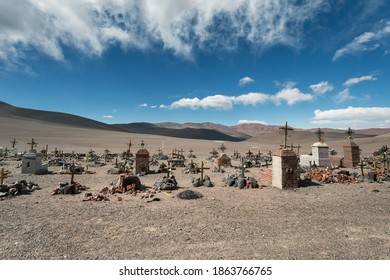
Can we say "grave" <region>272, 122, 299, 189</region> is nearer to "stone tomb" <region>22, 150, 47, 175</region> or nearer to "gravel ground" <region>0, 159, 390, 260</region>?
"gravel ground" <region>0, 159, 390, 260</region>

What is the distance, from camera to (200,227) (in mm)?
6676

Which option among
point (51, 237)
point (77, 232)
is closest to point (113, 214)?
point (77, 232)

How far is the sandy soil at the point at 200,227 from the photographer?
17.0 ft

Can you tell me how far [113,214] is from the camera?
25.8 ft

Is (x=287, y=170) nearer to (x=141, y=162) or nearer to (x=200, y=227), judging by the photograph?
(x=200, y=227)

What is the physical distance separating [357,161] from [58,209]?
24494 mm

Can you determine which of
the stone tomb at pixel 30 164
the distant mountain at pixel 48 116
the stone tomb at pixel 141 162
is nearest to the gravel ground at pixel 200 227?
the stone tomb at pixel 30 164

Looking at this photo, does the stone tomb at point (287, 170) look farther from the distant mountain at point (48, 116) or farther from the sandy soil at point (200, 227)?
the distant mountain at point (48, 116)

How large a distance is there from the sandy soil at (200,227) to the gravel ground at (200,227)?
2 cm

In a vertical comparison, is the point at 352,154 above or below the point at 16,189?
above

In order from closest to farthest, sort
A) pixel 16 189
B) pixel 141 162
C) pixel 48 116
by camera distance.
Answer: pixel 16 189
pixel 141 162
pixel 48 116

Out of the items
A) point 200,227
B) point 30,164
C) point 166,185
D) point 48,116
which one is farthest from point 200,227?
point 48,116

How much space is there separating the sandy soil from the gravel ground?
0.02 metres

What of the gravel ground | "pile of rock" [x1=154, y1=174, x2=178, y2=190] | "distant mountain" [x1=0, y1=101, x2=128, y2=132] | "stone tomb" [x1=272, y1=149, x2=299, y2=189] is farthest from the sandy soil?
"distant mountain" [x1=0, y1=101, x2=128, y2=132]
